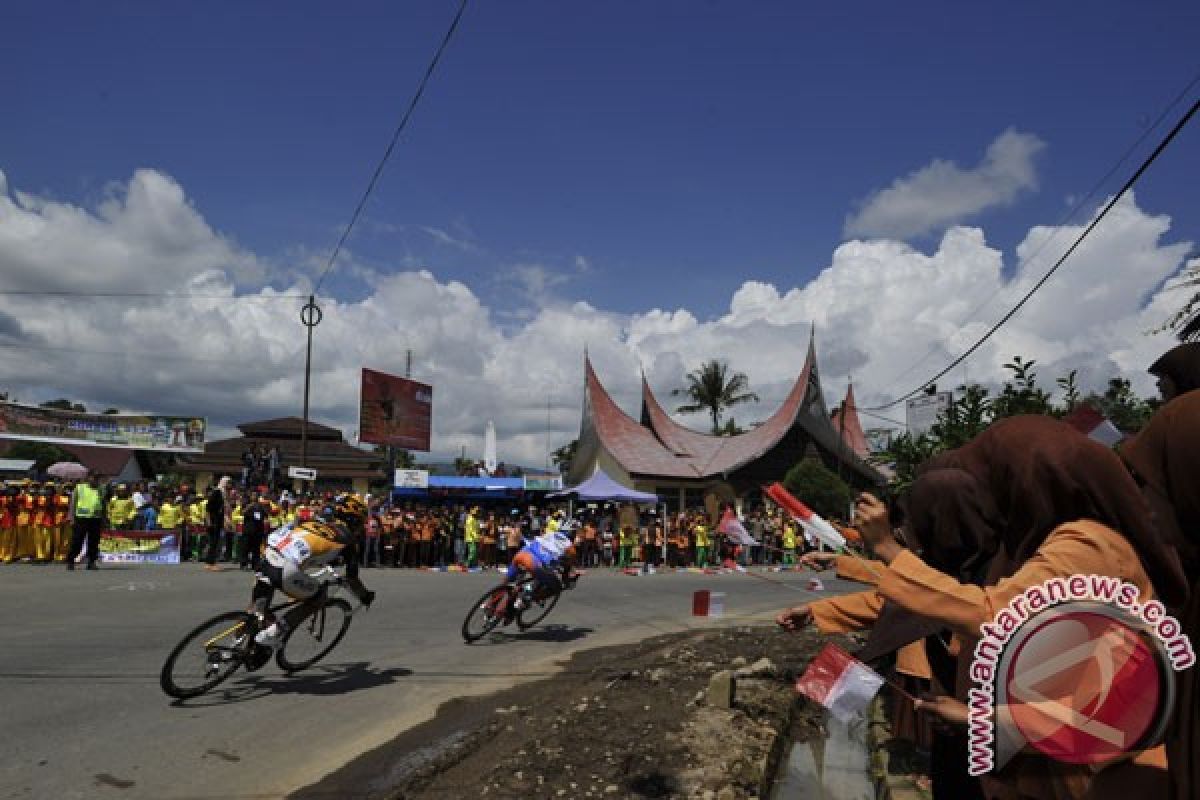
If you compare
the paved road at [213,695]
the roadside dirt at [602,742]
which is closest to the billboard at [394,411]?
the paved road at [213,695]

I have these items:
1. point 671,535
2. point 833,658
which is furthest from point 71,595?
point 671,535

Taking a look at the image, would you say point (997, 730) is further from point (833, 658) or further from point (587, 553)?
point (587, 553)

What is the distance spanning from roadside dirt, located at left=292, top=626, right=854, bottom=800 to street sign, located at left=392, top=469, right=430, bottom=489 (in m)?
24.2

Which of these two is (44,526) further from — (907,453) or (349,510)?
(907,453)

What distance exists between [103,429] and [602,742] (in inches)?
1828

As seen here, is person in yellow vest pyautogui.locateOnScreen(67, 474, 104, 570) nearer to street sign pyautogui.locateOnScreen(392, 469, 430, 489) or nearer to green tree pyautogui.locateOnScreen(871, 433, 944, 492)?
green tree pyautogui.locateOnScreen(871, 433, 944, 492)

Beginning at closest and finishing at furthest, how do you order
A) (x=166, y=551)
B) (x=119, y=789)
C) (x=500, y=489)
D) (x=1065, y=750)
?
(x=1065, y=750) < (x=119, y=789) < (x=166, y=551) < (x=500, y=489)

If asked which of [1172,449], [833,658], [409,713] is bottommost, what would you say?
[409,713]

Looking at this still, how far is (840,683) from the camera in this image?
96.0 inches

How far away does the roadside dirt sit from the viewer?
4.32 meters

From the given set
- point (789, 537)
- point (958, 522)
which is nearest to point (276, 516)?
point (789, 537)

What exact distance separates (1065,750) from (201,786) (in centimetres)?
468

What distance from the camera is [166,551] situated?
58.5 ft

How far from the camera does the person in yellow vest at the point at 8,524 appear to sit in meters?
16.4
